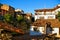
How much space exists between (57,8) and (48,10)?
2.80 meters

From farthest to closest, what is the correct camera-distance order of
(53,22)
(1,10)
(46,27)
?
1. (1,10)
2. (53,22)
3. (46,27)

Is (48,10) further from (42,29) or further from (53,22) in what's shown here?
(42,29)

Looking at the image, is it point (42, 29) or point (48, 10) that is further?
point (48, 10)

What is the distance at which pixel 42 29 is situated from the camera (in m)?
37.2

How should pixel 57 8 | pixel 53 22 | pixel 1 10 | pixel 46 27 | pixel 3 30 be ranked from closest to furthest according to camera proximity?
pixel 3 30 < pixel 46 27 < pixel 53 22 < pixel 1 10 < pixel 57 8

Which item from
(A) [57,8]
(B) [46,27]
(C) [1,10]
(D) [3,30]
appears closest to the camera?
(D) [3,30]

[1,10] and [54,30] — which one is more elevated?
[1,10]

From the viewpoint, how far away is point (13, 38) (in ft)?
37.1

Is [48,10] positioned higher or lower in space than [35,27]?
higher

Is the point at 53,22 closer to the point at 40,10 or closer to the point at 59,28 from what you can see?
the point at 59,28

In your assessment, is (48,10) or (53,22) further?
(48,10)

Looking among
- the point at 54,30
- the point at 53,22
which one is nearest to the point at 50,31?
the point at 54,30

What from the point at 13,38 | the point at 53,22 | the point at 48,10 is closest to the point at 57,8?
the point at 48,10

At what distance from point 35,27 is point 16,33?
27.5 metres
